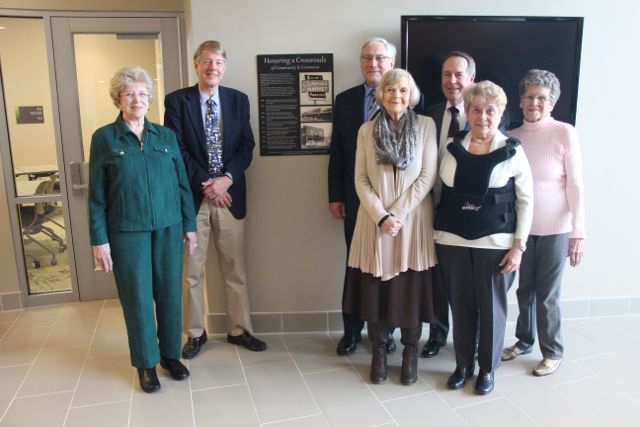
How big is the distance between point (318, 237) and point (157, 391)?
4.05ft

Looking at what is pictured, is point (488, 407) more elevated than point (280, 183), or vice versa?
point (280, 183)

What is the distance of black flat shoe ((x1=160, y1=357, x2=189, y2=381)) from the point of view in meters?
2.59

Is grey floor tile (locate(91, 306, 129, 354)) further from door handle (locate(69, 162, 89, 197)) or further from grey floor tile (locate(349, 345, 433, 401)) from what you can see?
grey floor tile (locate(349, 345, 433, 401))

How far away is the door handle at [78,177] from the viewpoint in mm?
3554

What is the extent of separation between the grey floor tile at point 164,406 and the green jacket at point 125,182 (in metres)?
0.78

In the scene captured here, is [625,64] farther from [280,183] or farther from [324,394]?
[324,394]

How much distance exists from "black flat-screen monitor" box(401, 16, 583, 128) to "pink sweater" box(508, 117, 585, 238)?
14.4 inches

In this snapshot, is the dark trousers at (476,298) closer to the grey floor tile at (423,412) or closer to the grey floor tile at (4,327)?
the grey floor tile at (423,412)

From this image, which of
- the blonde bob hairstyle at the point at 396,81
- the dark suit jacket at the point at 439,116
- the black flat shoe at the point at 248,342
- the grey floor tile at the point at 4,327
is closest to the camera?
the blonde bob hairstyle at the point at 396,81

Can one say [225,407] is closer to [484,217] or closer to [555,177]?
[484,217]

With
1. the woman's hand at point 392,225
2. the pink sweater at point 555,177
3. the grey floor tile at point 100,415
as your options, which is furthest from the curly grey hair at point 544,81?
the grey floor tile at point 100,415

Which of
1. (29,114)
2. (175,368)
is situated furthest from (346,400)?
(29,114)

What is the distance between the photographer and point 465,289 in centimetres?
241

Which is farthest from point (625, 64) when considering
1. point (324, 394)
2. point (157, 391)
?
point (157, 391)
